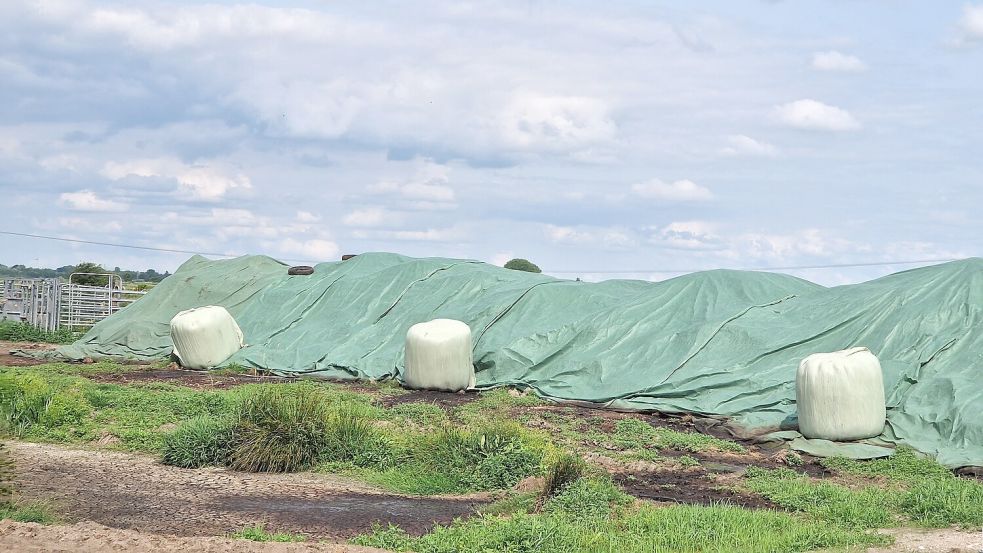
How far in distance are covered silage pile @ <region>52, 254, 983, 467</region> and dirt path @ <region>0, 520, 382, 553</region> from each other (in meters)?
7.70

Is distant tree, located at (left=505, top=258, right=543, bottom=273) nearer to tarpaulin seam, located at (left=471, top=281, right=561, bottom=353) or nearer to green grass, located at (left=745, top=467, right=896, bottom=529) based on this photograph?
tarpaulin seam, located at (left=471, top=281, right=561, bottom=353)

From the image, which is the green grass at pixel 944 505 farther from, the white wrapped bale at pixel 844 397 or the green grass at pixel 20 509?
the green grass at pixel 20 509

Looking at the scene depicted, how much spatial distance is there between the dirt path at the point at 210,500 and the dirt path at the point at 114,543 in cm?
55

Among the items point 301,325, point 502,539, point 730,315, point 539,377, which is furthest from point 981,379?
point 301,325

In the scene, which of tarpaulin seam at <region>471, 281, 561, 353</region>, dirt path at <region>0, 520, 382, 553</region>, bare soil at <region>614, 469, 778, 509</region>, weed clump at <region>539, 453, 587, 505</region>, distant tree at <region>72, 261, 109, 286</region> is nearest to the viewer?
dirt path at <region>0, 520, 382, 553</region>

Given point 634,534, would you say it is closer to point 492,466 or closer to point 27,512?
point 492,466

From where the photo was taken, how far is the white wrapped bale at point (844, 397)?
11688 millimetres

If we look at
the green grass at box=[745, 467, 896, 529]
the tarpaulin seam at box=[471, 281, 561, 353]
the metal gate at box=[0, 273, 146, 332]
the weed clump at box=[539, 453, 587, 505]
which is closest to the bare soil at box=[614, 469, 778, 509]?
the green grass at box=[745, 467, 896, 529]

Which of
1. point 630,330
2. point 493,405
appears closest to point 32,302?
point 493,405

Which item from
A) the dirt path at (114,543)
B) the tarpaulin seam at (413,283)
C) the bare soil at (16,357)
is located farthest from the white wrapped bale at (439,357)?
the dirt path at (114,543)

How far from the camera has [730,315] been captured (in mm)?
16203

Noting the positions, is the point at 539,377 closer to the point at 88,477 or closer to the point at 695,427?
the point at 695,427

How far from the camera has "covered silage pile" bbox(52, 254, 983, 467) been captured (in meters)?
13.1

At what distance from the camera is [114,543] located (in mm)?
6199
